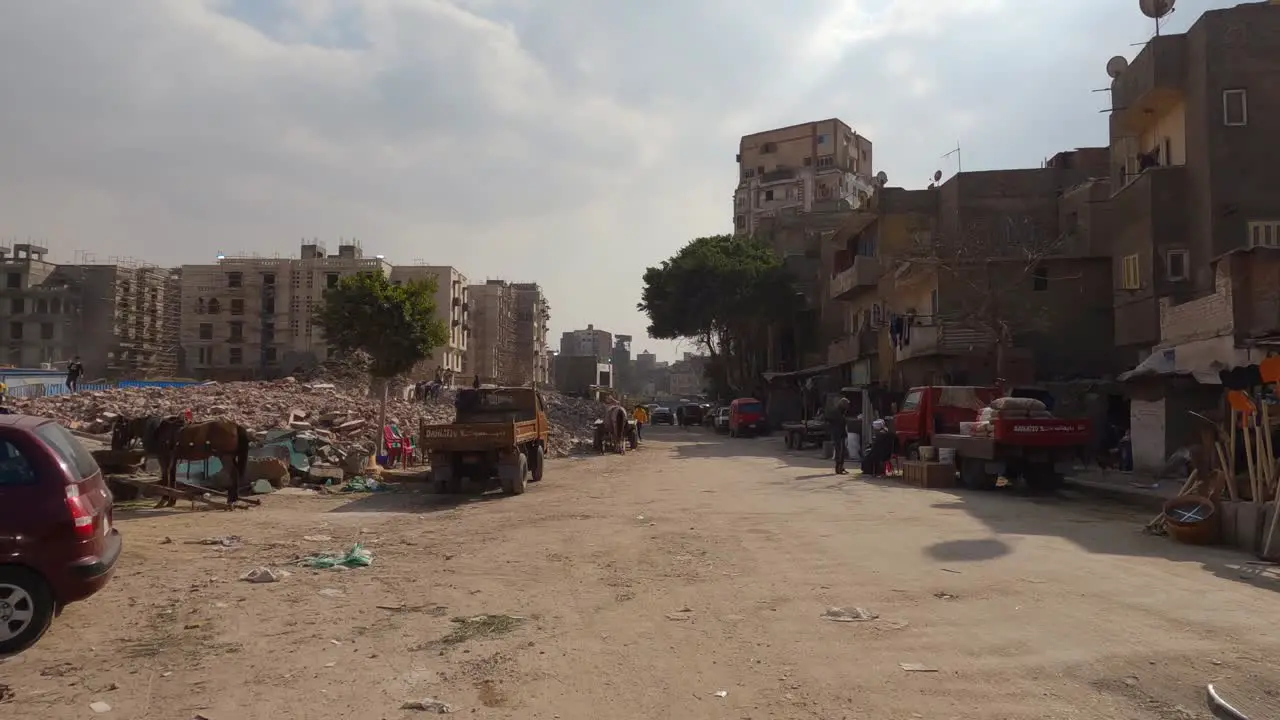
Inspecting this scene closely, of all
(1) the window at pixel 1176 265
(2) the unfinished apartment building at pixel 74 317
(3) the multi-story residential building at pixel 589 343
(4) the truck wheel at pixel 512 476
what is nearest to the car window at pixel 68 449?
(4) the truck wheel at pixel 512 476

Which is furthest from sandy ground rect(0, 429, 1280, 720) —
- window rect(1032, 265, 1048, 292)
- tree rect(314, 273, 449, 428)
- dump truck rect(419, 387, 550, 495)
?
window rect(1032, 265, 1048, 292)

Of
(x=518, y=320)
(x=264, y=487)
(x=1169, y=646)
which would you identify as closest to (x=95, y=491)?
(x=1169, y=646)

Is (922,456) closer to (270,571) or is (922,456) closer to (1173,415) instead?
(1173,415)

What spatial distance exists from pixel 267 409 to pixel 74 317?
5945 cm

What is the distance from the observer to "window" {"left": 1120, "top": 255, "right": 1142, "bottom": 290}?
24.2 m

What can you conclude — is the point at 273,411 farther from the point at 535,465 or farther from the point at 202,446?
the point at 202,446

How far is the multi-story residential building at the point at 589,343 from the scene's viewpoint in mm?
166250

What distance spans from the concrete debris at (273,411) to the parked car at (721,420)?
47.5ft

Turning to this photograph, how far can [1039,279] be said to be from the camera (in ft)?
99.8

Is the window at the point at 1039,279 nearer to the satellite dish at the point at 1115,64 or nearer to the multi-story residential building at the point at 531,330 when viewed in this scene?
the satellite dish at the point at 1115,64

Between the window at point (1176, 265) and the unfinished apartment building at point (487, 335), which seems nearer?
the window at point (1176, 265)

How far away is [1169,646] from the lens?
5.75 meters

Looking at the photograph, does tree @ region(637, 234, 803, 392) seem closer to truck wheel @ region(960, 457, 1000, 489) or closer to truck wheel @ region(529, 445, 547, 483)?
truck wheel @ region(529, 445, 547, 483)

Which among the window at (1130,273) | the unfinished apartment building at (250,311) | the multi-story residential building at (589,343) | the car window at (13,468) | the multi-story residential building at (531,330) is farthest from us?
the multi-story residential building at (589,343)
